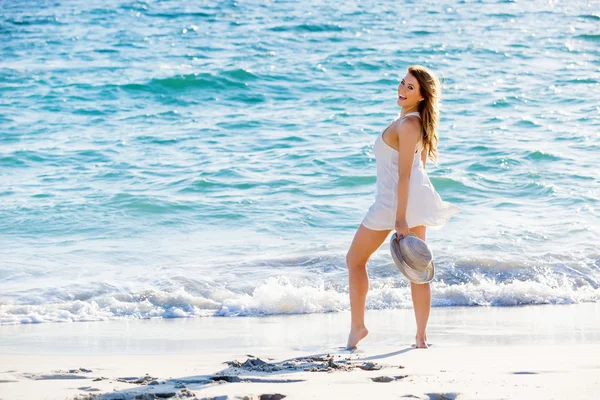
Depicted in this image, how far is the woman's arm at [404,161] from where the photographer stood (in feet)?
15.2

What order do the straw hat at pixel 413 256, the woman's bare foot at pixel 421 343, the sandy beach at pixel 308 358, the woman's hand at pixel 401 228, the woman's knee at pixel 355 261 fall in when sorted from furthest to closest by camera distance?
the woman's bare foot at pixel 421 343
the woman's knee at pixel 355 261
the woman's hand at pixel 401 228
the straw hat at pixel 413 256
the sandy beach at pixel 308 358

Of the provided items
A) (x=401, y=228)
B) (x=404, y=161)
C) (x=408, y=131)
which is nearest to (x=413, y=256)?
(x=401, y=228)

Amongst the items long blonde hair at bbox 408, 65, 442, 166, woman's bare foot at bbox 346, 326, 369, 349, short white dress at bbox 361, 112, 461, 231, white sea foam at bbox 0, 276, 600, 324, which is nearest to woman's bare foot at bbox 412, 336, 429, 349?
woman's bare foot at bbox 346, 326, 369, 349

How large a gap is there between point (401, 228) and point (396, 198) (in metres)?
0.20

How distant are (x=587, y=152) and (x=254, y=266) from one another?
6388 mm

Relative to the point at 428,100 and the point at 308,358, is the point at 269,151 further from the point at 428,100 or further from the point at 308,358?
the point at 308,358

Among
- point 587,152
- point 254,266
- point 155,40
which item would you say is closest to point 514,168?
point 587,152

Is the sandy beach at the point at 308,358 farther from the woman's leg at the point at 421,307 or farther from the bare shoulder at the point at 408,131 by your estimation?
the bare shoulder at the point at 408,131

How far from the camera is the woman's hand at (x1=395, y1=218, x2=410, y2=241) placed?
464 centimetres

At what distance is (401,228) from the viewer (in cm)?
465

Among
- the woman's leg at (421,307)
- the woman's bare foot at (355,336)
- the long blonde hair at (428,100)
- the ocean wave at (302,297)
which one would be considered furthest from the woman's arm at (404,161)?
the ocean wave at (302,297)

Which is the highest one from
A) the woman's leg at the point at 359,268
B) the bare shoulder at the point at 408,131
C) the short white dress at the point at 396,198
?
the bare shoulder at the point at 408,131

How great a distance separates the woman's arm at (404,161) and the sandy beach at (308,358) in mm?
770

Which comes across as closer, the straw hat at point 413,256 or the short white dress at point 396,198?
the straw hat at point 413,256
